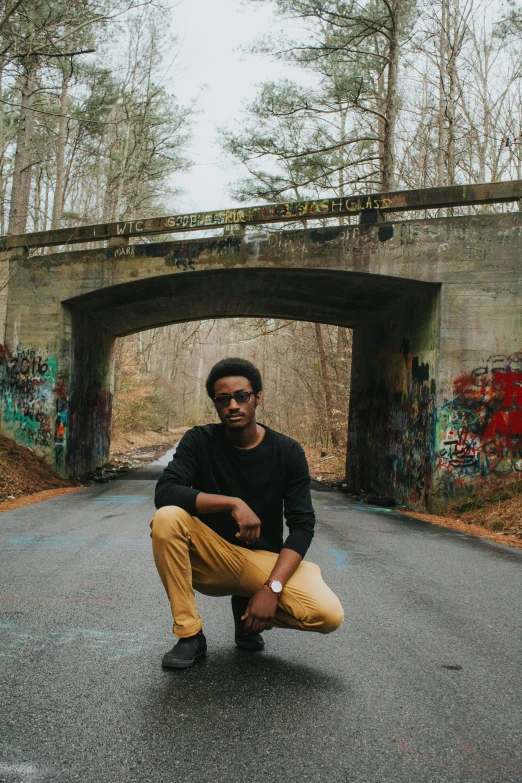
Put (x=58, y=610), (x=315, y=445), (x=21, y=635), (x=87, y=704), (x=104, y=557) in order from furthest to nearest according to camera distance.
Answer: (x=315, y=445) < (x=104, y=557) < (x=58, y=610) < (x=21, y=635) < (x=87, y=704)

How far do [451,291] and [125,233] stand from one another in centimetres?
648

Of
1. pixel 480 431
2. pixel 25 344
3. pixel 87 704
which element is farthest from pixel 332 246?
pixel 87 704

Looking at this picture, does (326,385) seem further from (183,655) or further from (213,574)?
(183,655)

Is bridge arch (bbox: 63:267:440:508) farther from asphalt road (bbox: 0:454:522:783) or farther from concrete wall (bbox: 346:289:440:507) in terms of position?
asphalt road (bbox: 0:454:522:783)

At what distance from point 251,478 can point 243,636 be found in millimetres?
807

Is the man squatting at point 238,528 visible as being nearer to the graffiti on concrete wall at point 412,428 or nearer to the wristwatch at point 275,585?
the wristwatch at point 275,585

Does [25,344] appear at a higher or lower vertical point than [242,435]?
higher

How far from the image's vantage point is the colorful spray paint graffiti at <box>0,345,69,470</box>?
1382 centimetres

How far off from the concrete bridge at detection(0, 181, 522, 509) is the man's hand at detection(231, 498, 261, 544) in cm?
852

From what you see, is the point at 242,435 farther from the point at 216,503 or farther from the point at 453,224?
the point at 453,224

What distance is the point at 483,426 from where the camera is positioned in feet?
35.9

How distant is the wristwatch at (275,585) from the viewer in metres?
2.85

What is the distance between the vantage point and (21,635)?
3387mm

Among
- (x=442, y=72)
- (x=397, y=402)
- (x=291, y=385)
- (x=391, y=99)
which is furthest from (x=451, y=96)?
(x=291, y=385)
